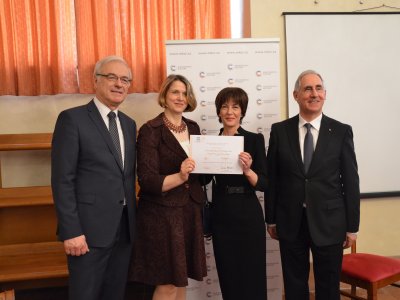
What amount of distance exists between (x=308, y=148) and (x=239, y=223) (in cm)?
64

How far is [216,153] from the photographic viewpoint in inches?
83.1

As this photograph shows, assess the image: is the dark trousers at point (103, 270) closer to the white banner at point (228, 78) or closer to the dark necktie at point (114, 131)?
the dark necktie at point (114, 131)

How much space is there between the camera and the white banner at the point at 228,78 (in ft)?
9.93

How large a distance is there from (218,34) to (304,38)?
34.2 inches

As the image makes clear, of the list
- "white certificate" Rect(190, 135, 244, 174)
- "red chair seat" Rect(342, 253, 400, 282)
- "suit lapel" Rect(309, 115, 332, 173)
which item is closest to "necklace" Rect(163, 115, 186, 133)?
"white certificate" Rect(190, 135, 244, 174)

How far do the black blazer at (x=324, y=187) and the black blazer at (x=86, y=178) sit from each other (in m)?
1.02

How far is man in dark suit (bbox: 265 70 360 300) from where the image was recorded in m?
2.16

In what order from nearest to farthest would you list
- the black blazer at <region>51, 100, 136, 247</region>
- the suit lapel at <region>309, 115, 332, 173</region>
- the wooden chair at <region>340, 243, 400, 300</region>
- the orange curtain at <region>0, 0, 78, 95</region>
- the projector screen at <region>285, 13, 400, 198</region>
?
the black blazer at <region>51, 100, 136, 247</region>, the suit lapel at <region>309, 115, 332, 173</region>, the wooden chair at <region>340, 243, 400, 300</region>, the orange curtain at <region>0, 0, 78, 95</region>, the projector screen at <region>285, 13, 400, 198</region>

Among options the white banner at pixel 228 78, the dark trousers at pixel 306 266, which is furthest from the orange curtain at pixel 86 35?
the dark trousers at pixel 306 266

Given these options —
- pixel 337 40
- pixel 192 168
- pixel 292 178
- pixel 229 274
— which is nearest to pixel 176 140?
pixel 192 168

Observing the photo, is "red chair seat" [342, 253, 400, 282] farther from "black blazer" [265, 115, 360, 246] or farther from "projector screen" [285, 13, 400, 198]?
"projector screen" [285, 13, 400, 198]

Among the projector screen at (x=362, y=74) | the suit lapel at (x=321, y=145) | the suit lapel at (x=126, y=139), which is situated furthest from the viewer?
the projector screen at (x=362, y=74)

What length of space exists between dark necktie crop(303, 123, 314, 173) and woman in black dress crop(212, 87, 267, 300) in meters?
0.26

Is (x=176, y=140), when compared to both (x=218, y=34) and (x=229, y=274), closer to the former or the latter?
(x=229, y=274)
